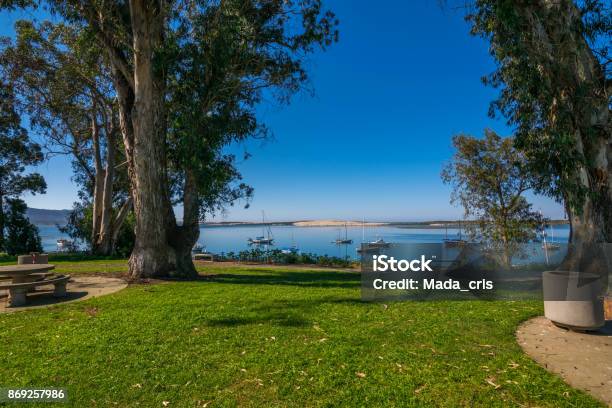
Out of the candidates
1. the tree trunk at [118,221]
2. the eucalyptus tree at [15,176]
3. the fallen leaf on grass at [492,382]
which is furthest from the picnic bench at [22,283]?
the eucalyptus tree at [15,176]

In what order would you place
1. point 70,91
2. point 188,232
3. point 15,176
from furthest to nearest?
point 15,176 → point 70,91 → point 188,232

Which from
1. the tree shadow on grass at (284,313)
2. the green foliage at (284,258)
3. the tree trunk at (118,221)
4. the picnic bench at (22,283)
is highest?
the tree trunk at (118,221)

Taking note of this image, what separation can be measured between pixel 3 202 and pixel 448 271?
91.4 ft

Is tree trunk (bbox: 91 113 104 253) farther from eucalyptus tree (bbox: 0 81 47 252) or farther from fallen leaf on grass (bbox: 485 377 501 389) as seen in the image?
fallen leaf on grass (bbox: 485 377 501 389)

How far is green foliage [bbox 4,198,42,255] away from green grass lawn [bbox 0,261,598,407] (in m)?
20.5

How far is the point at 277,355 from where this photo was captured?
12.8 ft

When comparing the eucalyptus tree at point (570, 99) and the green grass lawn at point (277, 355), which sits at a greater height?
the eucalyptus tree at point (570, 99)

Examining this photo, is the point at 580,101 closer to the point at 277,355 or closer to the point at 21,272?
the point at 277,355

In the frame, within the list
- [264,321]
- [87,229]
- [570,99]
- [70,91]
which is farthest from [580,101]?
[87,229]

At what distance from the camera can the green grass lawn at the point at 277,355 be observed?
304cm

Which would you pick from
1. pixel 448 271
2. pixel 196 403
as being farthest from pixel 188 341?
pixel 448 271

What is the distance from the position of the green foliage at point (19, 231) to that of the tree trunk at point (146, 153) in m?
18.1

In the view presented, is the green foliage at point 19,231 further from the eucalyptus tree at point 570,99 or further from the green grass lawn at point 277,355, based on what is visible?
the eucalyptus tree at point 570,99

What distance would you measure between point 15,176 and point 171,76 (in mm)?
20715
